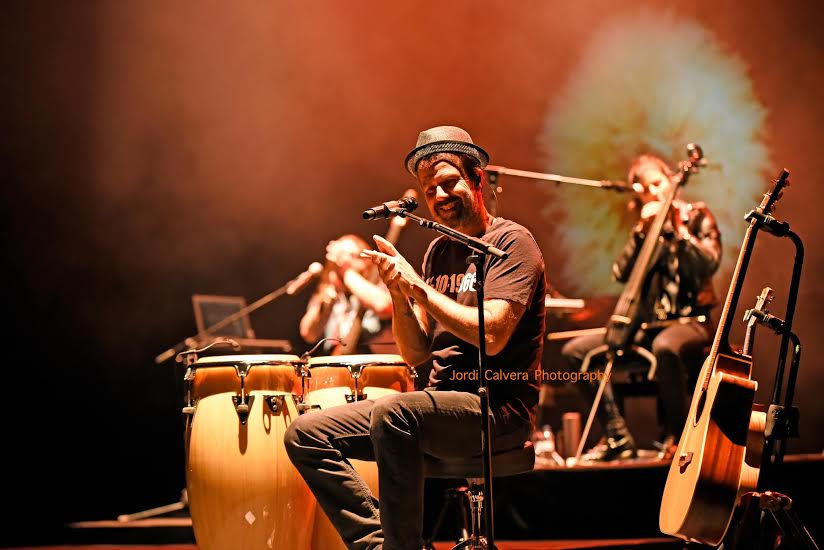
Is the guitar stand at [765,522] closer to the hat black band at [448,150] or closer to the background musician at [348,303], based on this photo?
the hat black band at [448,150]

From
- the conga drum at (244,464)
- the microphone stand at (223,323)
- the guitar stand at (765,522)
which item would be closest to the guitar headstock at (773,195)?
the guitar stand at (765,522)

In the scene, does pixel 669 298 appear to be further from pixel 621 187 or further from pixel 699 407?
pixel 699 407

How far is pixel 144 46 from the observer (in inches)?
226

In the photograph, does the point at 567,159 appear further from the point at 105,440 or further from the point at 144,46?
the point at 105,440

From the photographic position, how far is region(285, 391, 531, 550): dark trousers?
228 centimetres

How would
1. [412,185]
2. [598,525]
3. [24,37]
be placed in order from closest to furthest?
[598,525]
[24,37]
[412,185]

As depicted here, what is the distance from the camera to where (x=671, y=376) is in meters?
4.14

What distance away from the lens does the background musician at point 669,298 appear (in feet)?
13.6

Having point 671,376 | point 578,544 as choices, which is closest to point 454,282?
point 578,544

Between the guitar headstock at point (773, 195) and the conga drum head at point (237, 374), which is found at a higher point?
the guitar headstock at point (773, 195)

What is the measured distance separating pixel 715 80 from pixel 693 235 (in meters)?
1.39

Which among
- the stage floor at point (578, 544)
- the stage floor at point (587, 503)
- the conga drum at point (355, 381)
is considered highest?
the conga drum at point (355, 381)

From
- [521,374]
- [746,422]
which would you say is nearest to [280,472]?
[521,374]

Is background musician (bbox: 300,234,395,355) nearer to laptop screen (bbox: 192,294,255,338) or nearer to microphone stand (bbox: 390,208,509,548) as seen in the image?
laptop screen (bbox: 192,294,255,338)
